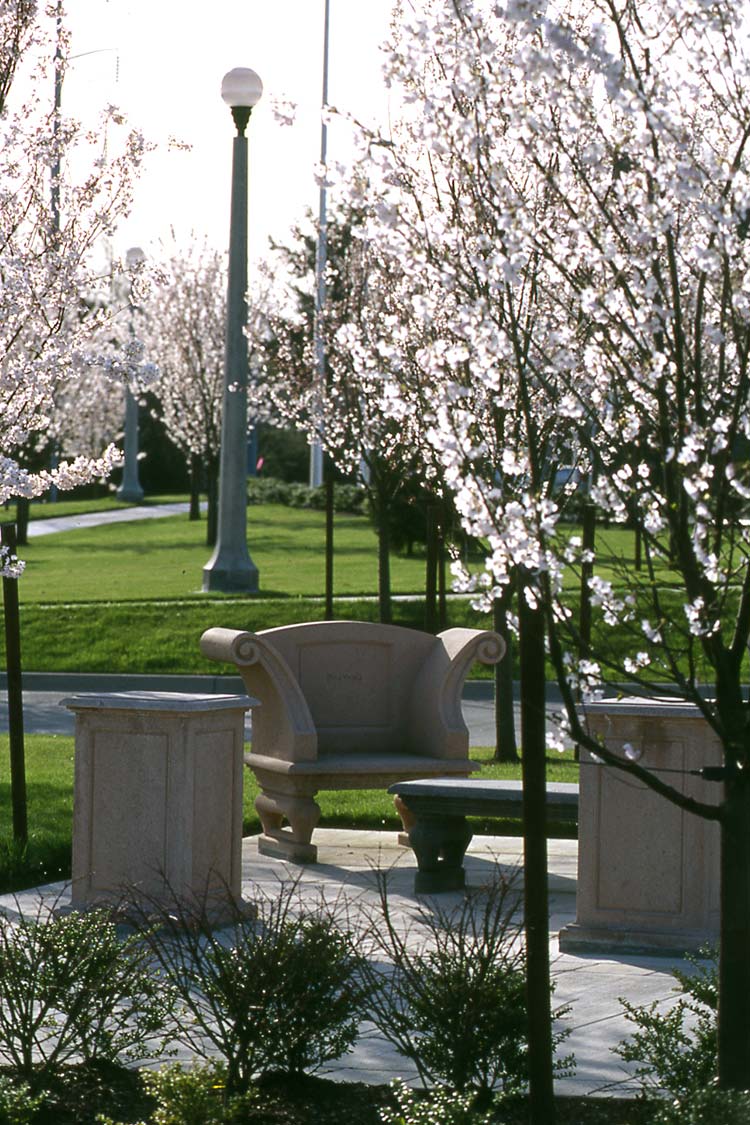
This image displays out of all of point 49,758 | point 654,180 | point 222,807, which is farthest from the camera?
point 49,758

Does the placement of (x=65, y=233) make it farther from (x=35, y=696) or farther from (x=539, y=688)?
(x=35, y=696)

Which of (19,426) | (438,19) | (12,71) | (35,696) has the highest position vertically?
(12,71)

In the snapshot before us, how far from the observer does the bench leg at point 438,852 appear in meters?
8.77

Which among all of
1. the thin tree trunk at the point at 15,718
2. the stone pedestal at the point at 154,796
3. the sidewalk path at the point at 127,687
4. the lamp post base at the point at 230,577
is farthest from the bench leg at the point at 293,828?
the lamp post base at the point at 230,577

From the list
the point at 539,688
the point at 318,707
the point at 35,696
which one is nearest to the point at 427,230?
the point at 539,688

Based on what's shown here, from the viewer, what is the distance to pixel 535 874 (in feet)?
15.6

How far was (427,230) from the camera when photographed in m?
4.52

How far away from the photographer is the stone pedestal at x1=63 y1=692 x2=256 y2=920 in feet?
25.1

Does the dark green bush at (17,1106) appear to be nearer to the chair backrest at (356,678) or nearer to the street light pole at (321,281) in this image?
the street light pole at (321,281)

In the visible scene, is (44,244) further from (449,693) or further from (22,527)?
(22,527)

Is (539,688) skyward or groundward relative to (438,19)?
groundward

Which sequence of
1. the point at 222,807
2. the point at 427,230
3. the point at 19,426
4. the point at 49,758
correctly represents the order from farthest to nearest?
1. the point at 49,758
2. the point at 19,426
3. the point at 222,807
4. the point at 427,230

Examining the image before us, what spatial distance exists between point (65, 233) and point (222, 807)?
3.71m

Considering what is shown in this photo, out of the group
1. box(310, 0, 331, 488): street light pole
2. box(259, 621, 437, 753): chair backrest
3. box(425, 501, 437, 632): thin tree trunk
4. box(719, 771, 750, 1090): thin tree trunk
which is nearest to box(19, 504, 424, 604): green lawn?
box(310, 0, 331, 488): street light pole
